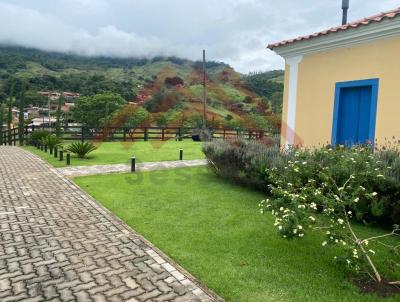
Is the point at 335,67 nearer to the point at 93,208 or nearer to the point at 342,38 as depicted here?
the point at 342,38

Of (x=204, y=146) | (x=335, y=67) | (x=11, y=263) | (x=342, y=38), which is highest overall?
(x=342, y=38)

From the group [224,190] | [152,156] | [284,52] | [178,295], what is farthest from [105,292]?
[152,156]

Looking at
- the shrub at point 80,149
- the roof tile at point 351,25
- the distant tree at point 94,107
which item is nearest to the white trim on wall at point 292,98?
the roof tile at point 351,25

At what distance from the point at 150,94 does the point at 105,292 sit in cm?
1658

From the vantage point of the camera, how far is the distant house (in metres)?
5.93

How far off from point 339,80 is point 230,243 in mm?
4580

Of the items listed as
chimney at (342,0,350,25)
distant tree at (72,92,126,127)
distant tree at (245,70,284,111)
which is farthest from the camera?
distant tree at (72,92,126,127)

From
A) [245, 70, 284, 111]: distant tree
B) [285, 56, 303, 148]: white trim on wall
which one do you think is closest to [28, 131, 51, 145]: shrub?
[245, 70, 284, 111]: distant tree

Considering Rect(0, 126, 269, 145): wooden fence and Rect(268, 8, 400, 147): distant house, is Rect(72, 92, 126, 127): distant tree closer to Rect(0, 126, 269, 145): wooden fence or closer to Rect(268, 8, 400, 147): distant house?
Rect(0, 126, 269, 145): wooden fence

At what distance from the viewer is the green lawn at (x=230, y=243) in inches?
122

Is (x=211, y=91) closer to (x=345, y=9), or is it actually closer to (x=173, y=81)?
(x=173, y=81)

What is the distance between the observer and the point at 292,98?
7887 millimetres

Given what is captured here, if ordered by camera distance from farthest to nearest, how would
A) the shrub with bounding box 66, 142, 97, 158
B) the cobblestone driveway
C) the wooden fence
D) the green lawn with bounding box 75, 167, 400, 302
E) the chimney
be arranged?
the wooden fence, the shrub with bounding box 66, 142, 97, 158, the chimney, the green lawn with bounding box 75, 167, 400, 302, the cobblestone driveway

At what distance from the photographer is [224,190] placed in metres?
7.40
